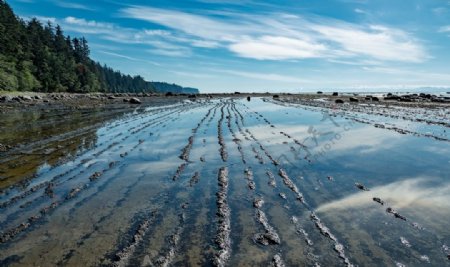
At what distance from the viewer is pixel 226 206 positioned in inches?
324

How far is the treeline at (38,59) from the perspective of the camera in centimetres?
6944

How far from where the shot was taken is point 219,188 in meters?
9.73

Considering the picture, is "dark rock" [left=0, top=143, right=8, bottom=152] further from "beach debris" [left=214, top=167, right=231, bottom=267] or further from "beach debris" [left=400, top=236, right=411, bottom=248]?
"beach debris" [left=400, top=236, right=411, bottom=248]

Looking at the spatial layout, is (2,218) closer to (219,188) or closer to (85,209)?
(85,209)

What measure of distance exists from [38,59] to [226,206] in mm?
89687

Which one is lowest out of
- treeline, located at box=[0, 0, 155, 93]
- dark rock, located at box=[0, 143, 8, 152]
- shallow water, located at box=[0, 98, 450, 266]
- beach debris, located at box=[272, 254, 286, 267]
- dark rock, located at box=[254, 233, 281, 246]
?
shallow water, located at box=[0, 98, 450, 266]

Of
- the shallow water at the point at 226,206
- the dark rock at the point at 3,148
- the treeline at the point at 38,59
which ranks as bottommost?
the shallow water at the point at 226,206

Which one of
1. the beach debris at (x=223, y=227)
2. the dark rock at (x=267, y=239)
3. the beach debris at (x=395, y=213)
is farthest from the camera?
the beach debris at (x=395, y=213)

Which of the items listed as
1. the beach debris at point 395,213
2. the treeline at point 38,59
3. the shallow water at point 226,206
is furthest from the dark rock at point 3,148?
the treeline at point 38,59

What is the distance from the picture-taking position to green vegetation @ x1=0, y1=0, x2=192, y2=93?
228ft

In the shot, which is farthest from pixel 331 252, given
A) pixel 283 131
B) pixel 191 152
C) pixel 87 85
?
pixel 87 85

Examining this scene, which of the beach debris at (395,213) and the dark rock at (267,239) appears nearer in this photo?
the dark rock at (267,239)

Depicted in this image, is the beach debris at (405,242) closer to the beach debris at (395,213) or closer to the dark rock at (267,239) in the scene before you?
the beach debris at (395,213)

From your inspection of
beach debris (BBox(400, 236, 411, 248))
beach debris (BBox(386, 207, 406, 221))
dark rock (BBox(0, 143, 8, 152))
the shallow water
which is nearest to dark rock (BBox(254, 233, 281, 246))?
the shallow water
